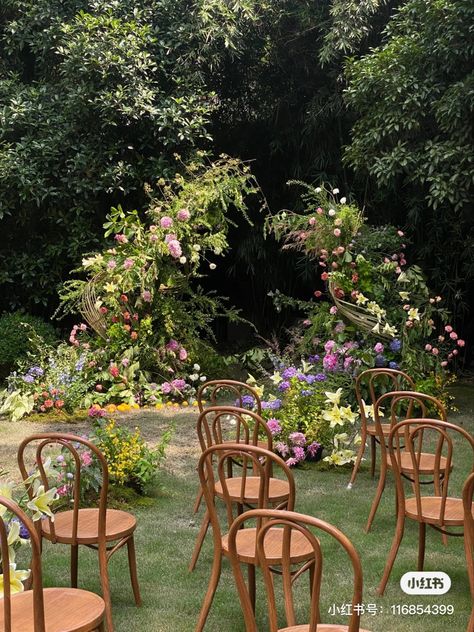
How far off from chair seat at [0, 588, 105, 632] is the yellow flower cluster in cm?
164

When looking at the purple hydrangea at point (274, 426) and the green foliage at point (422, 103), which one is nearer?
the purple hydrangea at point (274, 426)

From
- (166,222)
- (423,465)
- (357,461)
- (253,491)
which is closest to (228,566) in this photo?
(253,491)

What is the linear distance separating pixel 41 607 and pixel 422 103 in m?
5.73

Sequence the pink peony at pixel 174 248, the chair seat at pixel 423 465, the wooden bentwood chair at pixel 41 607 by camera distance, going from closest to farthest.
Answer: the wooden bentwood chair at pixel 41 607, the chair seat at pixel 423 465, the pink peony at pixel 174 248

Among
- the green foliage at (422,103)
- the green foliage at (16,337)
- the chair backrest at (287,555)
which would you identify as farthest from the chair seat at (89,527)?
the green foliage at (16,337)

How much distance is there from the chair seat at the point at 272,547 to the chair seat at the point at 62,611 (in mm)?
472

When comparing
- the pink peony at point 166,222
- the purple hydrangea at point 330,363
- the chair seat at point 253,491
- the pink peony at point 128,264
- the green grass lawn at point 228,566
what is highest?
the pink peony at point 166,222

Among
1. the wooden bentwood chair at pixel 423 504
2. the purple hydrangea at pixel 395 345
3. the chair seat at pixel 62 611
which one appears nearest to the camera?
the chair seat at pixel 62 611

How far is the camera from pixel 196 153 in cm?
791

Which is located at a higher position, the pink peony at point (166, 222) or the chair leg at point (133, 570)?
the pink peony at point (166, 222)

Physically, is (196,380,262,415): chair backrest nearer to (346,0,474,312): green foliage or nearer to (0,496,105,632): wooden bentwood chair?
(0,496,105,632): wooden bentwood chair

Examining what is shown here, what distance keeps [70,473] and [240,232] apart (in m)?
6.15

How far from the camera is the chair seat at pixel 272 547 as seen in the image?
223cm

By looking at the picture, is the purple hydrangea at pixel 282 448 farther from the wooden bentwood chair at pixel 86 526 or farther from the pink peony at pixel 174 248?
the pink peony at pixel 174 248
